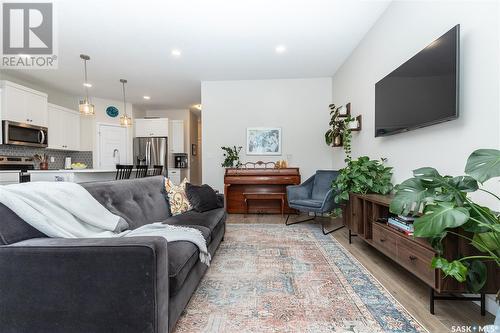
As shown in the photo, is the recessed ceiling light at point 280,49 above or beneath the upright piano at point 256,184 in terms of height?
above

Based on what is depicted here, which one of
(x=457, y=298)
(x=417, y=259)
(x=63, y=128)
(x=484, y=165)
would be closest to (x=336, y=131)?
(x=417, y=259)

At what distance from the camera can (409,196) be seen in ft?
4.24

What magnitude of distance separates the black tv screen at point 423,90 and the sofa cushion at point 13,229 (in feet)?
8.48

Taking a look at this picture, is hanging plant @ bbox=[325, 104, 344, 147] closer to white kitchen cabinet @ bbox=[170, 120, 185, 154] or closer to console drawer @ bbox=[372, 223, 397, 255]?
console drawer @ bbox=[372, 223, 397, 255]

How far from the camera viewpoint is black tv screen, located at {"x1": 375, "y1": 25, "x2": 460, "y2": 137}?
5.62 feet

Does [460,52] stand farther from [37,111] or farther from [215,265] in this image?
[37,111]

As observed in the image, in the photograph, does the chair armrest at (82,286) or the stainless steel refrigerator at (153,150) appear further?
the stainless steel refrigerator at (153,150)

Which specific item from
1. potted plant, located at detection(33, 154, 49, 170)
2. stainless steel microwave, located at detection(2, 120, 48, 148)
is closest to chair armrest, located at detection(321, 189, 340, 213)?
stainless steel microwave, located at detection(2, 120, 48, 148)

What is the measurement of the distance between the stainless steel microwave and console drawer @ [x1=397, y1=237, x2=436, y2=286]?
5660 millimetres

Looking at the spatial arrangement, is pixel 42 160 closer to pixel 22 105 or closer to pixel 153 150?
pixel 22 105

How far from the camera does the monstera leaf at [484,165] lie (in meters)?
1.00

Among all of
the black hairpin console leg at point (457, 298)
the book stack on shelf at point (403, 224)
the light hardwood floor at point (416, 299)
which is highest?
the book stack on shelf at point (403, 224)

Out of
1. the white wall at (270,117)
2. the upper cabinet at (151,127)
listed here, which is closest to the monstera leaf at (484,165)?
the white wall at (270,117)

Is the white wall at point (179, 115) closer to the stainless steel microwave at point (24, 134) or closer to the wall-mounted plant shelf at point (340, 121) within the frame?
the stainless steel microwave at point (24, 134)
